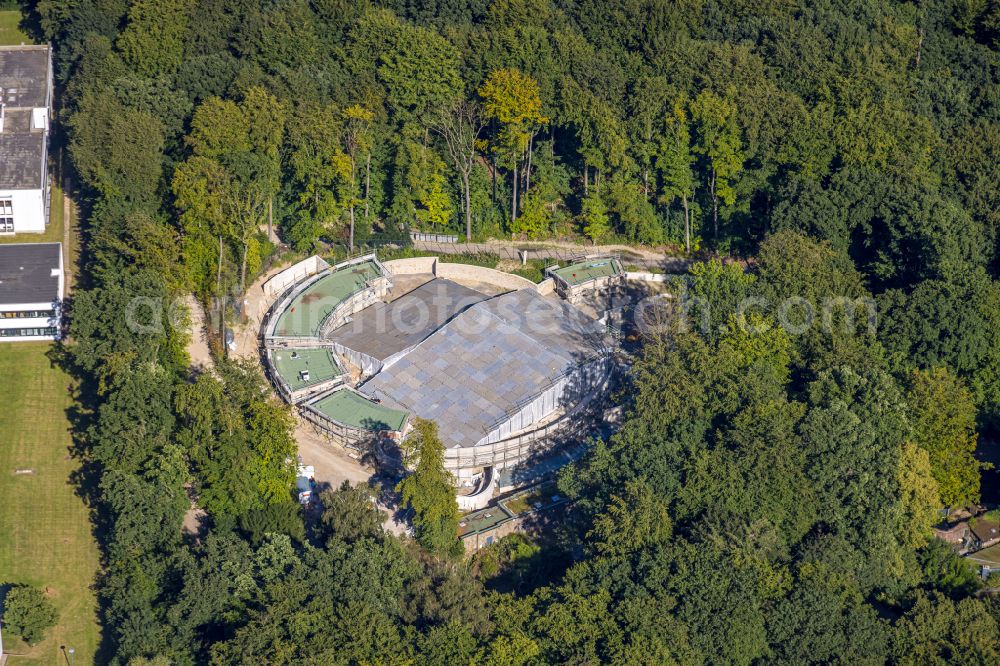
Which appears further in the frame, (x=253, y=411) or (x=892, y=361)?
(x=892, y=361)

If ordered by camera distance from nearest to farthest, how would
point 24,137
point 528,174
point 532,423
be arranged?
1. point 532,423
2. point 24,137
3. point 528,174

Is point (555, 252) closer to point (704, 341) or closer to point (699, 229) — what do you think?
point (699, 229)

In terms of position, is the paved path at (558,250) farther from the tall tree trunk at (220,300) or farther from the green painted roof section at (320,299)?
the tall tree trunk at (220,300)

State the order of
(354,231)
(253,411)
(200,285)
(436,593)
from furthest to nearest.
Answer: (354,231) → (200,285) → (253,411) → (436,593)

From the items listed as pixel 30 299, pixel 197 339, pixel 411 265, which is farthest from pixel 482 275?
pixel 30 299

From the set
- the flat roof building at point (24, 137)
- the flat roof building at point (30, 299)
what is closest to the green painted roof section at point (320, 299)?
the flat roof building at point (30, 299)

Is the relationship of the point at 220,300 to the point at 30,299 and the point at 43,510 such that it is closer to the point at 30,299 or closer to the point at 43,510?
the point at 30,299

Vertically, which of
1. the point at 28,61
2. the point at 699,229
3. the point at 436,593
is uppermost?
the point at 28,61

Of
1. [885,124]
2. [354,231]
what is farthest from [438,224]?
[885,124]
